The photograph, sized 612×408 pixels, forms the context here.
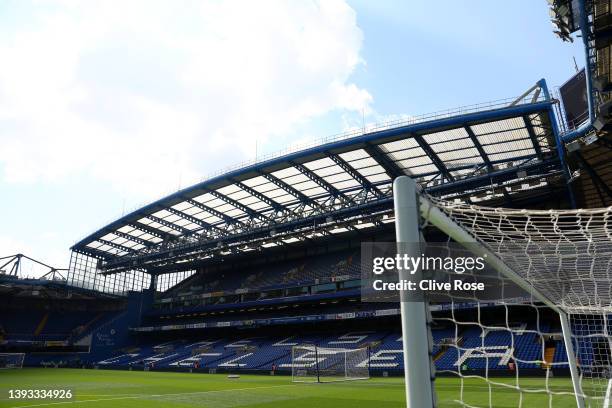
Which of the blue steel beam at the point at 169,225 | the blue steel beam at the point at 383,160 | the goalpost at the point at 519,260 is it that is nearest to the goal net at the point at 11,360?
the blue steel beam at the point at 169,225

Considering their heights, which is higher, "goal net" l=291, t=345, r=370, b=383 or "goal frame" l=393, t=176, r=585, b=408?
"goal frame" l=393, t=176, r=585, b=408

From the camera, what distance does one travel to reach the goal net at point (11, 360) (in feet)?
122

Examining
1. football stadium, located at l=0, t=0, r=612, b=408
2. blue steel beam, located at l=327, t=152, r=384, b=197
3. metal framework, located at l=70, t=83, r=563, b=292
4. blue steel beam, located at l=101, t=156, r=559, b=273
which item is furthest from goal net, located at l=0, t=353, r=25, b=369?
blue steel beam, located at l=327, t=152, r=384, b=197

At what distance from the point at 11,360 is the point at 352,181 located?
35.3m

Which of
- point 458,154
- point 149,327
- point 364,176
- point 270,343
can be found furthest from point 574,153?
point 149,327

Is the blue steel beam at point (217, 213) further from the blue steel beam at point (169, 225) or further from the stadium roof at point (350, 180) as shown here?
the blue steel beam at point (169, 225)

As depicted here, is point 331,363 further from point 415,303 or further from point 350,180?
point 415,303

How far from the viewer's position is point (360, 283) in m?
34.0

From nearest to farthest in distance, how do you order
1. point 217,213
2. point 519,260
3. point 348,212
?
point 519,260, point 348,212, point 217,213

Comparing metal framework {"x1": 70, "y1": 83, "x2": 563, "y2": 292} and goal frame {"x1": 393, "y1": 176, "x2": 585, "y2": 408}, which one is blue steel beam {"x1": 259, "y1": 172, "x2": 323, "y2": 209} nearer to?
metal framework {"x1": 70, "y1": 83, "x2": 563, "y2": 292}

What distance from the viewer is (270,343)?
36.7 metres

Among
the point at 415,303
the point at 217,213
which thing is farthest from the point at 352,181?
the point at 415,303

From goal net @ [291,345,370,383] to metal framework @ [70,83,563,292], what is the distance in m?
9.01

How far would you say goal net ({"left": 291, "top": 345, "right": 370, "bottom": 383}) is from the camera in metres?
26.0
